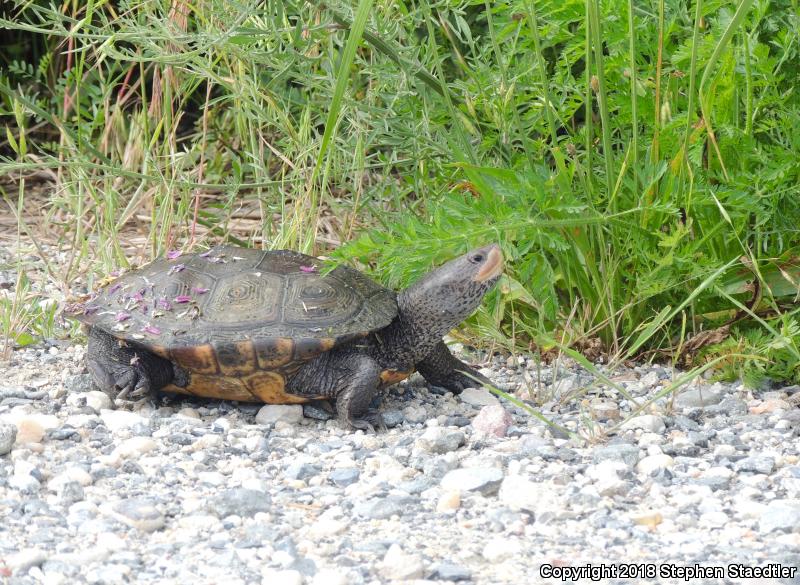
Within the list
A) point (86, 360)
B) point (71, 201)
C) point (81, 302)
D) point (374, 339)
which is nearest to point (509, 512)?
point (374, 339)

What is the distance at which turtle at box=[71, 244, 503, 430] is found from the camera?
9.46ft

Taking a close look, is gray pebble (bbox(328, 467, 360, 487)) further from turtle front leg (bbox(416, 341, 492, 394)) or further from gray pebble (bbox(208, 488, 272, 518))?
turtle front leg (bbox(416, 341, 492, 394))

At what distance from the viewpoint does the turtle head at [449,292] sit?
293 centimetres

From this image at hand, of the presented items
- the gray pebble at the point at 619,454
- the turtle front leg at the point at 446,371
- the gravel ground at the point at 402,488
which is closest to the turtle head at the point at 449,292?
the turtle front leg at the point at 446,371

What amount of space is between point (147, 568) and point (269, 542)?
240 millimetres

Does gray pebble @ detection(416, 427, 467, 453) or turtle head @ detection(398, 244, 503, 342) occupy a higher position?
turtle head @ detection(398, 244, 503, 342)

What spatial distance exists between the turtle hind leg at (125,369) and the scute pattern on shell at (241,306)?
0.07 meters

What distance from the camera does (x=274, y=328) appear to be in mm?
2891

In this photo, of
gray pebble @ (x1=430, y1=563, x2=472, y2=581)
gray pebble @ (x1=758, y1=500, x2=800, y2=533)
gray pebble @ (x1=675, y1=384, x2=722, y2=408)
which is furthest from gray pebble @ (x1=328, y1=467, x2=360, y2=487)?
gray pebble @ (x1=675, y1=384, x2=722, y2=408)

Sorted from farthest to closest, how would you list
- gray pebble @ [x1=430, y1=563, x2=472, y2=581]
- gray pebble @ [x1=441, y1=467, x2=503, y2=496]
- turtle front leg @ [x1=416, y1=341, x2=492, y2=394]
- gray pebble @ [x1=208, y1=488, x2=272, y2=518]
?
turtle front leg @ [x1=416, y1=341, x2=492, y2=394] → gray pebble @ [x1=441, y1=467, x2=503, y2=496] → gray pebble @ [x1=208, y1=488, x2=272, y2=518] → gray pebble @ [x1=430, y1=563, x2=472, y2=581]

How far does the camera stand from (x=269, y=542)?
6.63 feet

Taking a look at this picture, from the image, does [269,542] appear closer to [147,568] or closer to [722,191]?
[147,568]

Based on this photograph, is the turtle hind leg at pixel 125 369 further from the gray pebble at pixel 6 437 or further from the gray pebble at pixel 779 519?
the gray pebble at pixel 779 519

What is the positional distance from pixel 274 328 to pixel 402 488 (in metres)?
0.76
